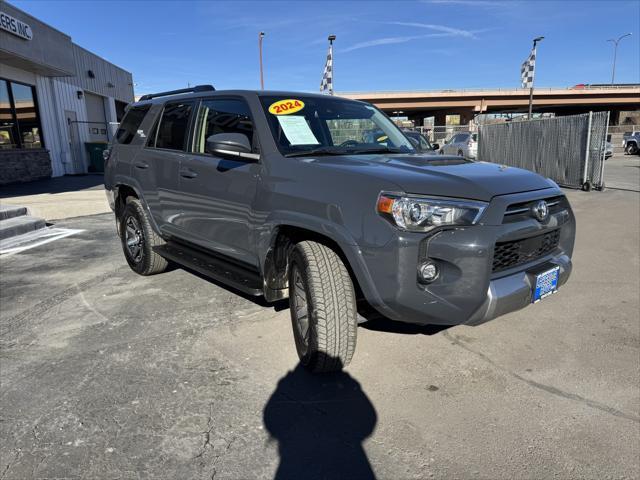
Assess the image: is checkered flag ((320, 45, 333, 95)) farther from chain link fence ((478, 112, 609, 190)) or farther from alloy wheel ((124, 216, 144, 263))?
alloy wheel ((124, 216, 144, 263))

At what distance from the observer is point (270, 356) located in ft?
11.0

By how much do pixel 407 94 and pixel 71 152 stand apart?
4647 cm

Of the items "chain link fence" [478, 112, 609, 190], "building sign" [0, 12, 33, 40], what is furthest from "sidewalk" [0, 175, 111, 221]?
"chain link fence" [478, 112, 609, 190]

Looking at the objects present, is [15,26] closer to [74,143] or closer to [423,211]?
[74,143]

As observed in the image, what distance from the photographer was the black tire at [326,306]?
2.80 meters

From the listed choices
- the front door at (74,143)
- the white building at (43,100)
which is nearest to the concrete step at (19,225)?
the white building at (43,100)

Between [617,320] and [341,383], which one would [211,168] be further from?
[617,320]

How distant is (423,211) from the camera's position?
8.23 ft

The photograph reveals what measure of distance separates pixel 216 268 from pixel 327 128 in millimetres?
1442

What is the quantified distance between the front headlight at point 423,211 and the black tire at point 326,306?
511 mm

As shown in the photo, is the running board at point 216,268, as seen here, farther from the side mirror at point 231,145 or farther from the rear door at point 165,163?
the side mirror at point 231,145

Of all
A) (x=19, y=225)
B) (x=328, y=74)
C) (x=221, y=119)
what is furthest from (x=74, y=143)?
(x=221, y=119)

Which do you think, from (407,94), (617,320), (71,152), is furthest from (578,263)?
(407,94)

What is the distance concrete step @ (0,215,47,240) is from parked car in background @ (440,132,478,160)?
1634cm
